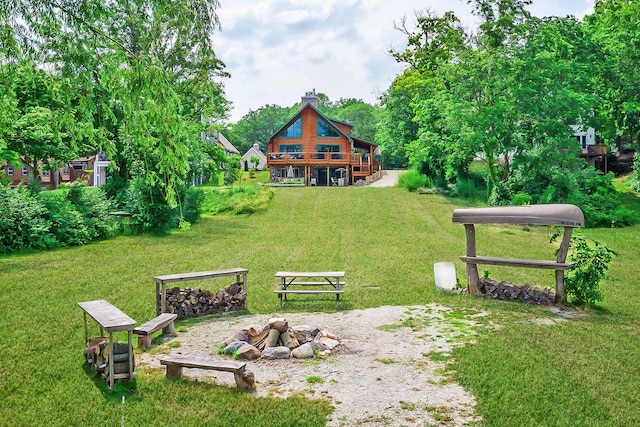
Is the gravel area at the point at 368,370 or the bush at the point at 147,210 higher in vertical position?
the bush at the point at 147,210

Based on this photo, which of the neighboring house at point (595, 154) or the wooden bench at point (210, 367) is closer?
the wooden bench at point (210, 367)

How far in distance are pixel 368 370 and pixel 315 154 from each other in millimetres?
43920

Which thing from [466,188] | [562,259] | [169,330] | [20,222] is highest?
[466,188]

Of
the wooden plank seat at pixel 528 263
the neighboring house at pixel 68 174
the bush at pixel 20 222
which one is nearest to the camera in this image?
the wooden plank seat at pixel 528 263

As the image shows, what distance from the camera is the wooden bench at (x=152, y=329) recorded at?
8630 mm

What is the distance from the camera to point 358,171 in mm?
54031

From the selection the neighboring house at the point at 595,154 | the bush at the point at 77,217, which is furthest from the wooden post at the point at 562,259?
the neighboring house at the point at 595,154

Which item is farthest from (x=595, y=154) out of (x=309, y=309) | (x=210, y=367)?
(x=210, y=367)

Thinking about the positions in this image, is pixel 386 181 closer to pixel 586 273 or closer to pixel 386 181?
pixel 386 181

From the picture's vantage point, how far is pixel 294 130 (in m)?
54.5

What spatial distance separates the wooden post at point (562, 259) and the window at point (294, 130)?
4375 cm

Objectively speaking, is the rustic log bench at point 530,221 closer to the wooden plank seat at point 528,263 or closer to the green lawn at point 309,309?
the wooden plank seat at point 528,263

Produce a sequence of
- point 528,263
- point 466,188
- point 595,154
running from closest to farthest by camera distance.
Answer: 1. point 528,263
2. point 466,188
3. point 595,154

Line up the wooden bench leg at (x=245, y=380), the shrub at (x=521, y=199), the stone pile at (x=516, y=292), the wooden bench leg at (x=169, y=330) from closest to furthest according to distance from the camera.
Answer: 1. the wooden bench leg at (x=245, y=380)
2. the wooden bench leg at (x=169, y=330)
3. the stone pile at (x=516, y=292)
4. the shrub at (x=521, y=199)
